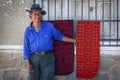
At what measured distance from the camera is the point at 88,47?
7141 millimetres

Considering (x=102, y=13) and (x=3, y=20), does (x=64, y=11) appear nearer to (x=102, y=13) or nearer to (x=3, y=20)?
(x=102, y=13)

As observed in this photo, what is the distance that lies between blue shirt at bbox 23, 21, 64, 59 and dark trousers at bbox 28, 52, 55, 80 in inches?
5.0

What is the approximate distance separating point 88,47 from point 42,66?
968mm

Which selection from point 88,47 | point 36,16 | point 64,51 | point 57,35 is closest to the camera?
point 36,16

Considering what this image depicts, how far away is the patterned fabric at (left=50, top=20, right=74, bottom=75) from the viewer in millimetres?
7305

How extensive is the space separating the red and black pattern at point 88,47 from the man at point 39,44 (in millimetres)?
319

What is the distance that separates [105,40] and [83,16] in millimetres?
645

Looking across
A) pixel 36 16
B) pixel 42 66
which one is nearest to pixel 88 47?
pixel 42 66

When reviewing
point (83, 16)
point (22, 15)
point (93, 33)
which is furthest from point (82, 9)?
point (22, 15)

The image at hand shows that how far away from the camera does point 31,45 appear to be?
6.79 metres

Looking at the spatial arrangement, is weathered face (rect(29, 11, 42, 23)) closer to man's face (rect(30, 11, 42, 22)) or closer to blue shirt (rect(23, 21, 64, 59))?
man's face (rect(30, 11, 42, 22))

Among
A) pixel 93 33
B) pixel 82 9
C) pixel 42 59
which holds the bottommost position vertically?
pixel 42 59

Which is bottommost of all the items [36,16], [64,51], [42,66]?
[42,66]

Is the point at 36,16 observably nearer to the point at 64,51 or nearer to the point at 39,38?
the point at 39,38
